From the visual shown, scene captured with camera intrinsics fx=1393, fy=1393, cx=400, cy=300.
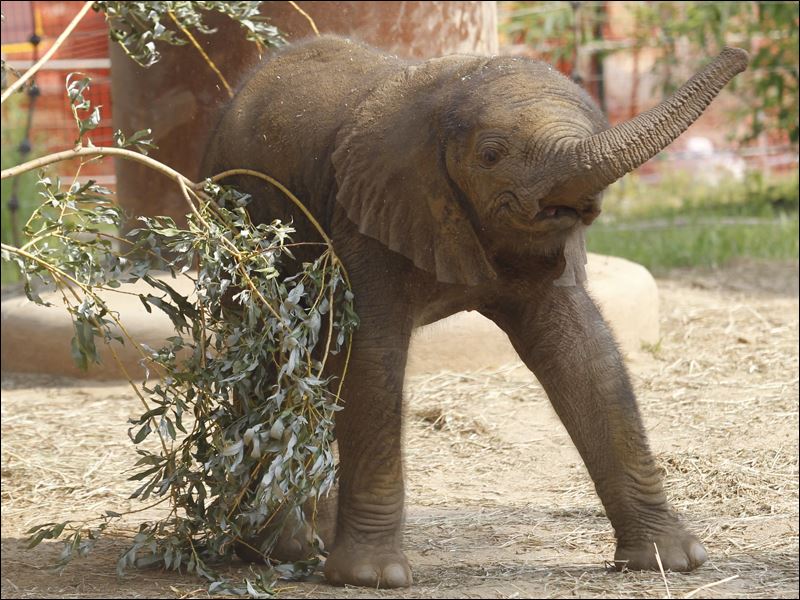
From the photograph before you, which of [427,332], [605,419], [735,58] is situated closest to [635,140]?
[735,58]

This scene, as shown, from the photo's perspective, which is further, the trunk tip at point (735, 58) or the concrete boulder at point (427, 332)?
the concrete boulder at point (427, 332)

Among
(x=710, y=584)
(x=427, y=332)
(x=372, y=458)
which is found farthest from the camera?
(x=427, y=332)

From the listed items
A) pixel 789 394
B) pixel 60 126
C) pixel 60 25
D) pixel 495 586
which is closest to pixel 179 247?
pixel 495 586

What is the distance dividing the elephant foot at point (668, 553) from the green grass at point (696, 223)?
6.58m

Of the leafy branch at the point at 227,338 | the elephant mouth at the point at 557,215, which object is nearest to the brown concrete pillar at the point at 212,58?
the leafy branch at the point at 227,338

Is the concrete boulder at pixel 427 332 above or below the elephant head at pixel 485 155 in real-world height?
below

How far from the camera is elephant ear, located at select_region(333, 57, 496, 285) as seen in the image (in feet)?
15.4

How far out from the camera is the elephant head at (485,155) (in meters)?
4.22

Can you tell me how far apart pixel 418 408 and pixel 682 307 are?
312 centimetres

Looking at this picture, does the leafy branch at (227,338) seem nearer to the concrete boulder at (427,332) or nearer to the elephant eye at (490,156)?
the elephant eye at (490,156)

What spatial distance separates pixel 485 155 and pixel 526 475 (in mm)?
2704

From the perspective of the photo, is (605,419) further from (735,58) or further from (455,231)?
(735,58)

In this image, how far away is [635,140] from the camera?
415cm

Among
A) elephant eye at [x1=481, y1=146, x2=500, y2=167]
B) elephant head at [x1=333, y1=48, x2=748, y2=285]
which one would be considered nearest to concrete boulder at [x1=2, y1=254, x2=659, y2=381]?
elephant head at [x1=333, y1=48, x2=748, y2=285]
